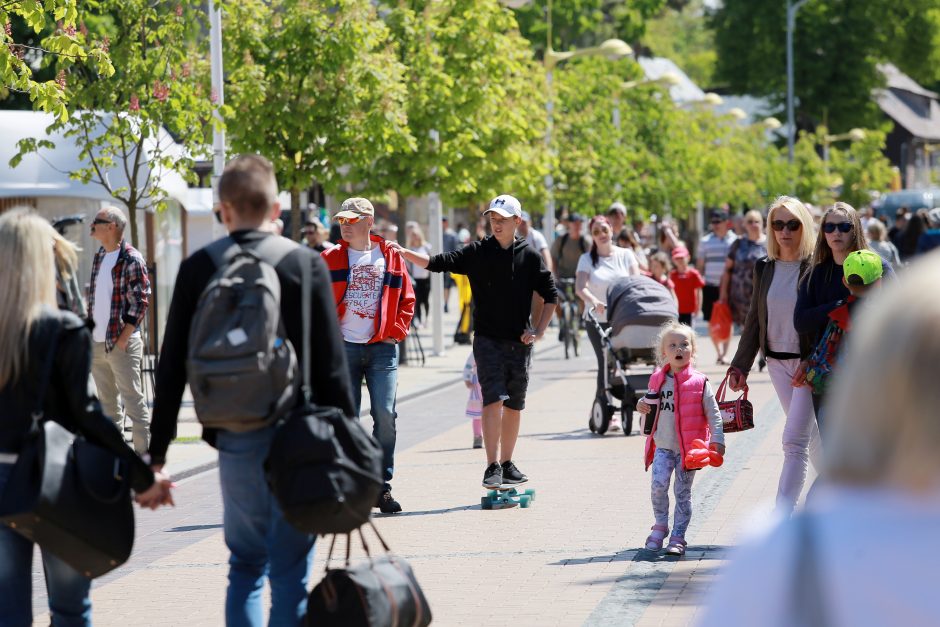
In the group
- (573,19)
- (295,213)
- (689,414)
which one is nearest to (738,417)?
(689,414)

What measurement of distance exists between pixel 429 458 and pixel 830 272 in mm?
4964

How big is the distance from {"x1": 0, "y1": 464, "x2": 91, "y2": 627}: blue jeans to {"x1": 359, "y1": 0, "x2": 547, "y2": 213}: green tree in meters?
14.4

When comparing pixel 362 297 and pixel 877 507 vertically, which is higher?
pixel 877 507

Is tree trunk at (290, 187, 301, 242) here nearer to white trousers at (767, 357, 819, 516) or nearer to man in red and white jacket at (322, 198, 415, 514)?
man in red and white jacket at (322, 198, 415, 514)

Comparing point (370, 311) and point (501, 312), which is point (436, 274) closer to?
point (501, 312)

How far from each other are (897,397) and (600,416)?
437 inches

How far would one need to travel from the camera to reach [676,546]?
24.8ft

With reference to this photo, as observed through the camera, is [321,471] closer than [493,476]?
Yes

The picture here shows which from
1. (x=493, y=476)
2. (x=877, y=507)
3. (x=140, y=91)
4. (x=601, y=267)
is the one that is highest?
(x=140, y=91)

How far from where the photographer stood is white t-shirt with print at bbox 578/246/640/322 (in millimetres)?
13492

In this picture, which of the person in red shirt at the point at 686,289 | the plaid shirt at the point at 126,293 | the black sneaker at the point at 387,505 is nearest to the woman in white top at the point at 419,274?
the person in red shirt at the point at 686,289

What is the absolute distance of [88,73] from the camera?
14.1 meters

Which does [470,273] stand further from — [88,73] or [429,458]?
[88,73]

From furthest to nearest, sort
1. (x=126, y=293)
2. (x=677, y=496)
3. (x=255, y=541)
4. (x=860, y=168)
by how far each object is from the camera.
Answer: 1. (x=860, y=168)
2. (x=126, y=293)
3. (x=677, y=496)
4. (x=255, y=541)
